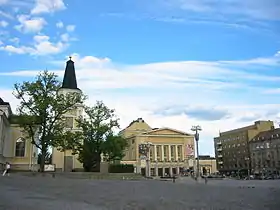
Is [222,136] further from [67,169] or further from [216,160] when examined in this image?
[67,169]

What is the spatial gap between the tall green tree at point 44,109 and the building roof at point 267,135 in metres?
96.6

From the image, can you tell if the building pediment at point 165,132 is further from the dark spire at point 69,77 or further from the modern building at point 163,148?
the dark spire at point 69,77

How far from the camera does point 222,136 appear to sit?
6275 inches

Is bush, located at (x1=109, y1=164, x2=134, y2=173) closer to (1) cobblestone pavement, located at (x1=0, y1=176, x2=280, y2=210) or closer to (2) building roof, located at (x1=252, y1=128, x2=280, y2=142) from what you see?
(1) cobblestone pavement, located at (x1=0, y1=176, x2=280, y2=210)

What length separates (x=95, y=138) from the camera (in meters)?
60.9

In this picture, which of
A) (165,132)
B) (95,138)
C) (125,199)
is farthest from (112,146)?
(165,132)

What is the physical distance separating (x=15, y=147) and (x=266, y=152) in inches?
3654

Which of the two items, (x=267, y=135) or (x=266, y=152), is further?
(x=267, y=135)

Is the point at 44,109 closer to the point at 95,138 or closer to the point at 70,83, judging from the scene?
the point at 95,138

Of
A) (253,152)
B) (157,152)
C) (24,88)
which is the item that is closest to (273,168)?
(253,152)

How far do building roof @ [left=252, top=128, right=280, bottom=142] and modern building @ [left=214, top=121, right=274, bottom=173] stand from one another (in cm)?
364

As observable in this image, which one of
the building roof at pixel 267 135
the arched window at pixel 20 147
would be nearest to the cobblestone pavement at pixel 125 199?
the arched window at pixel 20 147

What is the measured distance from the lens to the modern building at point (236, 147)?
471 feet

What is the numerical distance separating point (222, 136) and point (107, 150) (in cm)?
10550
